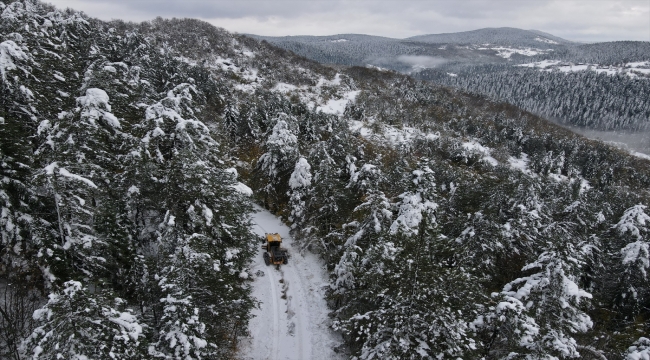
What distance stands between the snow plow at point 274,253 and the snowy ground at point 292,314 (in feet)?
1.57

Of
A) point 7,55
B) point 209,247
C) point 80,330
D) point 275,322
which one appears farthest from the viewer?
point 275,322

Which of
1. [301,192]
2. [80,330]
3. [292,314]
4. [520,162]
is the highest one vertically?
[80,330]

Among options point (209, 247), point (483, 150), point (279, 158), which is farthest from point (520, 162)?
point (209, 247)

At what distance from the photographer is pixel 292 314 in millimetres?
21406

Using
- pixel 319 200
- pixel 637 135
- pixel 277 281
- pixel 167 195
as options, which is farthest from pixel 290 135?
pixel 637 135

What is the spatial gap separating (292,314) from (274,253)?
611 cm

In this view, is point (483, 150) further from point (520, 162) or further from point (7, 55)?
point (7, 55)

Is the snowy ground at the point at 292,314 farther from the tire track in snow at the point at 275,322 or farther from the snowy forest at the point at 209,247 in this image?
the snowy forest at the point at 209,247

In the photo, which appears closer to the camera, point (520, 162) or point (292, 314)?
point (292, 314)

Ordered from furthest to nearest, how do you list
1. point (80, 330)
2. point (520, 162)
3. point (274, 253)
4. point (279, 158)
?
1. point (520, 162)
2. point (279, 158)
3. point (274, 253)
4. point (80, 330)

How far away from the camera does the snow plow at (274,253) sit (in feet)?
85.8

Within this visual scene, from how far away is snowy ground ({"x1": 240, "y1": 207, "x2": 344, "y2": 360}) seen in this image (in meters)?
18.5

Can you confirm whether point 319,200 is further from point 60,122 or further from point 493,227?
point 60,122

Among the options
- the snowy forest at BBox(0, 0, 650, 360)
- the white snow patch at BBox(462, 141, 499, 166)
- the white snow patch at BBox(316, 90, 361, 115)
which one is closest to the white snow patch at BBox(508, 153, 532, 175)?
the white snow patch at BBox(462, 141, 499, 166)
